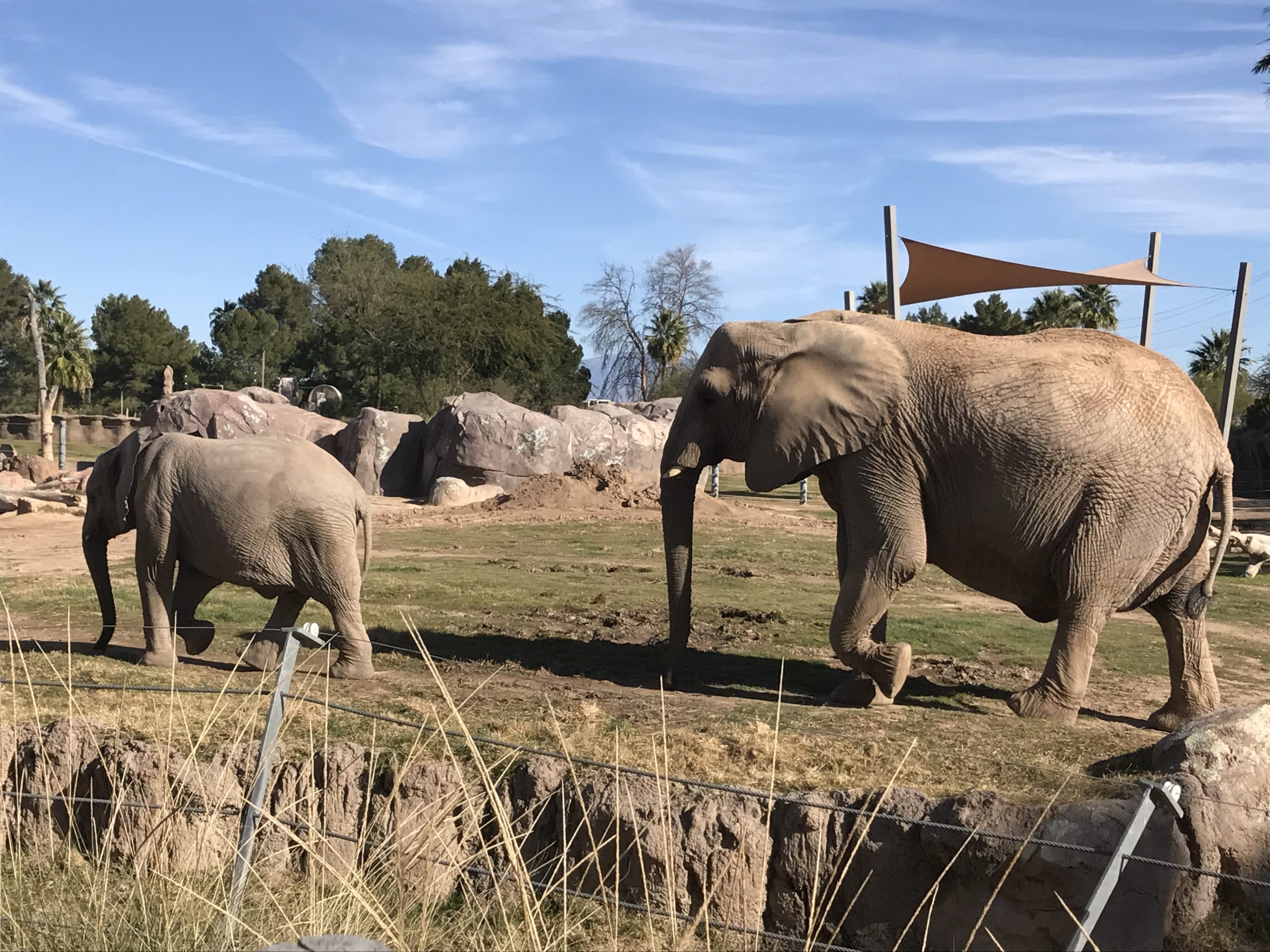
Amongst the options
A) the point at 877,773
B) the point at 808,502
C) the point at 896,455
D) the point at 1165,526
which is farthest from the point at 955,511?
the point at 808,502

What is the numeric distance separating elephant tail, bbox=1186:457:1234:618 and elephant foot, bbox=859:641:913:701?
5.57 ft

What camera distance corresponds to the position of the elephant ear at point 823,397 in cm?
737

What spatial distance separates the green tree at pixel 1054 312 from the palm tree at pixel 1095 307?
248 mm

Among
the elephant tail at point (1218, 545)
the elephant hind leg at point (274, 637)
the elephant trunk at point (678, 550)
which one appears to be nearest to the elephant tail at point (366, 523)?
the elephant hind leg at point (274, 637)

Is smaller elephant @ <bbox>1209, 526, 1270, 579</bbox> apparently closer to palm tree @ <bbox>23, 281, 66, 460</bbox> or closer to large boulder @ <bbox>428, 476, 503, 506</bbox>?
large boulder @ <bbox>428, 476, 503, 506</bbox>

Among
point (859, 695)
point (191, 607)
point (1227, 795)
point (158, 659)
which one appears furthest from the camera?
point (191, 607)

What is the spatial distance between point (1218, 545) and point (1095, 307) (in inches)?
1649

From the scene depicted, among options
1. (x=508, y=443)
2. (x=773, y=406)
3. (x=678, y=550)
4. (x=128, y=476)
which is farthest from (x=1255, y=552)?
(x=508, y=443)

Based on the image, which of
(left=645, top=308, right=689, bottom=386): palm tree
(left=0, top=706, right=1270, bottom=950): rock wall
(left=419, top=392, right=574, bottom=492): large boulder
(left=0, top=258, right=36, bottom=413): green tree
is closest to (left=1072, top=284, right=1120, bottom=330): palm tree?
(left=645, top=308, right=689, bottom=386): palm tree

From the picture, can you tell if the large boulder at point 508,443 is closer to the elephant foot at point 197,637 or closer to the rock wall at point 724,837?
the elephant foot at point 197,637

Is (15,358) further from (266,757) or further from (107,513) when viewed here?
(266,757)

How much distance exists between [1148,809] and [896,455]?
170 inches

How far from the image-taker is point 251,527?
7.82m

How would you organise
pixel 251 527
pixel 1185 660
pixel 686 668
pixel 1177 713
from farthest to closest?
pixel 686 668
pixel 251 527
pixel 1185 660
pixel 1177 713
